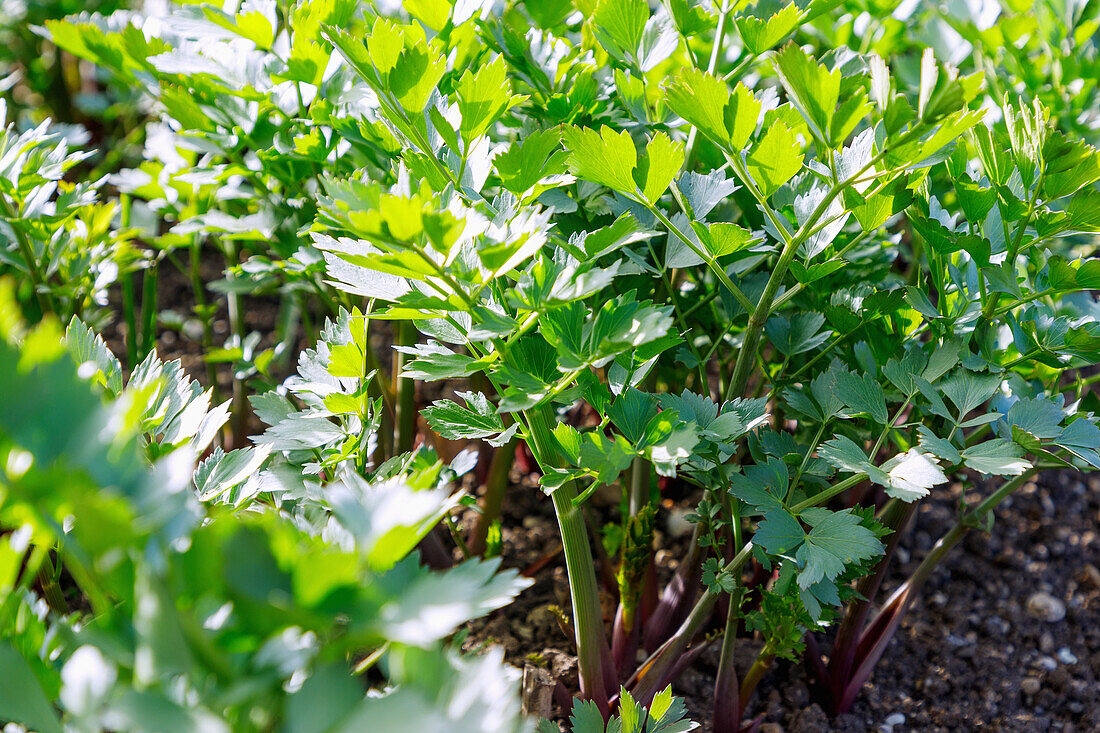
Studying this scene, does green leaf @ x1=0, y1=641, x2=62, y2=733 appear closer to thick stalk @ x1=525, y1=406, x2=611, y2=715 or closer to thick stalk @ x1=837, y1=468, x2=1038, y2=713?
thick stalk @ x1=525, y1=406, x2=611, y2=715

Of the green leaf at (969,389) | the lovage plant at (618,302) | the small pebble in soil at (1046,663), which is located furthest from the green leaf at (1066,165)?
the small pebble in soil at (1046,663)

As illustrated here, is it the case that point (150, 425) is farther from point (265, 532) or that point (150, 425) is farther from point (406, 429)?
point (406, 429)

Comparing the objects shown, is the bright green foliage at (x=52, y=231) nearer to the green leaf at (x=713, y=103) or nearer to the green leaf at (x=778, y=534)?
the green leaf at (x=713, y=103)

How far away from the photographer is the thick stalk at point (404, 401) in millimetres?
881

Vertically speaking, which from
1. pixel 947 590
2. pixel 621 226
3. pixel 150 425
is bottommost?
pixel 947 590

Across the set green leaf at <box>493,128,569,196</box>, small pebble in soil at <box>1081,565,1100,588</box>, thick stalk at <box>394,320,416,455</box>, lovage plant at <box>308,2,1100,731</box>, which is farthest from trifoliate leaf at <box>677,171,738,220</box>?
small pebble in soil at <box>1081,565,1100,588</box>

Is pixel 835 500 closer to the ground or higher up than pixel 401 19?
closer to the ground

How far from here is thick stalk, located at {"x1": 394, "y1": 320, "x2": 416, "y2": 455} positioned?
881 mm

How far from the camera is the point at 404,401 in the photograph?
91cm

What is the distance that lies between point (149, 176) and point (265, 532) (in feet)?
2.49

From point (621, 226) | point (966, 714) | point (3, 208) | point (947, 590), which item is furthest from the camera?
point (947, 590)

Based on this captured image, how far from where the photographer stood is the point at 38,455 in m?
0.32

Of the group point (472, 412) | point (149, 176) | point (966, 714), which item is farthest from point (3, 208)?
point (966, 714)

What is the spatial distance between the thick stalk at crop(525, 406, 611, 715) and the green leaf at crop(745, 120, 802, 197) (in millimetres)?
229
